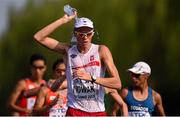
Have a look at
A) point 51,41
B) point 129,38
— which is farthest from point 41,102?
point 129,38

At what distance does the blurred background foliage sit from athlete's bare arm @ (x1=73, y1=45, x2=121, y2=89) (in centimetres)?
2102

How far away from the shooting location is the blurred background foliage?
34.7m

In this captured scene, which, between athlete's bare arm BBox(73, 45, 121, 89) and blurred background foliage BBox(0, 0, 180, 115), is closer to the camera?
athlete's bare arm BBox(73, 45, 121, 89)

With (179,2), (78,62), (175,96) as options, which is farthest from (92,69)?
(179,2)

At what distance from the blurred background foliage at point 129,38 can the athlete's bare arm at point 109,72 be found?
2102 centimetres

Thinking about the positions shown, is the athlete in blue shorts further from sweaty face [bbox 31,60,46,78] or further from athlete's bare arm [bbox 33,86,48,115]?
sweaty face [bbox 31,60,46,78]

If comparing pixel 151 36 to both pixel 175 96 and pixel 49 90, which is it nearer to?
pixel 175 96

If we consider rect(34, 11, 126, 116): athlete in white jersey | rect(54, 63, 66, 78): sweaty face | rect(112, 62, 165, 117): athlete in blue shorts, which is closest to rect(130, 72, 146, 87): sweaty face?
rect(112, 62, 165, 117): athlete in blue shorts

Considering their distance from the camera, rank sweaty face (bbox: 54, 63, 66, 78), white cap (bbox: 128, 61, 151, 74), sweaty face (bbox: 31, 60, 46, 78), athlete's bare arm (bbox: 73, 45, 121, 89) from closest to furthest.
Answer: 1. athlete's bare arm (bbox: 73, 45, 121, 89)
2. sweaty face (bbox: 54, 63, 66, 78)
3. white cap (bbox: 128, 61, 151, 74)
4. sweaty face (bbox: 31, 60, 46, 78)

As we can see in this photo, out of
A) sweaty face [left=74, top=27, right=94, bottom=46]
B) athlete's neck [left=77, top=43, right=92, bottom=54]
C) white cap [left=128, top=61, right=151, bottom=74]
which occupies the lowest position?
athlete's neck [left=77, top=43, right=92, bottom=54]

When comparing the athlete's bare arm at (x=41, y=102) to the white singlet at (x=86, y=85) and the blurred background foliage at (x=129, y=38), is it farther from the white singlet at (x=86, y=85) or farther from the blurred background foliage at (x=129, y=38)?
the blurred background foliage at (x=129, y=38)

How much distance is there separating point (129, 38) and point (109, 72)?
29050mm

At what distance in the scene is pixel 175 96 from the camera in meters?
33.2

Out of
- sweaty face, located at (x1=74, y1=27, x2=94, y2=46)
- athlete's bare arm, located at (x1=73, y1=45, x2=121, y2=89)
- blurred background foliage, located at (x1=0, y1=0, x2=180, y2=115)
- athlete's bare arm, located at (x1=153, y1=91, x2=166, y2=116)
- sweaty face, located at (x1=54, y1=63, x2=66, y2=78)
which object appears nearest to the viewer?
athlete's bare arm, located at (x1=73, y1=45, x2=121, y2=89)
